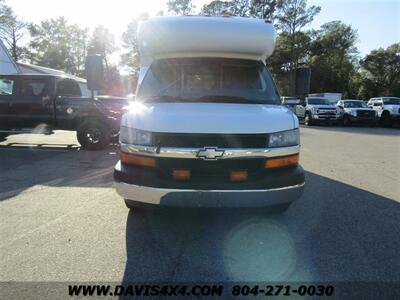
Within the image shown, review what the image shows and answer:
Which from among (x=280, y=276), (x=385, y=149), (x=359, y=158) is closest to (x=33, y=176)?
(x=280, y=276)

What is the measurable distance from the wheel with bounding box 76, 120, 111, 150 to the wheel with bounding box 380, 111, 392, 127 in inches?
776

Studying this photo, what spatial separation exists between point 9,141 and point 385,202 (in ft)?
37.8

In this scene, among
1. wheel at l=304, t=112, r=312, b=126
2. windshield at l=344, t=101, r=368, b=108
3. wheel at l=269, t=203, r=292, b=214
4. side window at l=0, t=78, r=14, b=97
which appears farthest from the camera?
windshield at l=344, t=101, r=368, b=108

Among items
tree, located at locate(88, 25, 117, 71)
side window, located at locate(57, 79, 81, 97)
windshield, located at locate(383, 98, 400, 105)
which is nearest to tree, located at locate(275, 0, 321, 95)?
windshield, located at locate(383, 98, 400, 105)

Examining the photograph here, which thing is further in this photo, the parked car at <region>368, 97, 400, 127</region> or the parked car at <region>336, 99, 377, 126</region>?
the parked car at <region>336, 99, 377, 126</region>

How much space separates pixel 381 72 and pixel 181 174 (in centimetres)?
6739

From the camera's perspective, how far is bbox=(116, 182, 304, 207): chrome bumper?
12.3 feet

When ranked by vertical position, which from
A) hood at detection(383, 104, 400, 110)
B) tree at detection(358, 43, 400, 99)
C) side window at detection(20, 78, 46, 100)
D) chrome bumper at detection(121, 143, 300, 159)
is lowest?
chrome bumper at detection(121, 143, 300, 159)

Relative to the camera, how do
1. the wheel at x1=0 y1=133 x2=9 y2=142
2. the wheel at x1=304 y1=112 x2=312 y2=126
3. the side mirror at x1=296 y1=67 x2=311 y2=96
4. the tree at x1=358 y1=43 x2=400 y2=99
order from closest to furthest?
the side mirror at x1=296 y1=67 x2=311 y2=96, the wheel at x1=0 y1=133 x2=9 y2=142, the wheel at x1=304 y1=112 x2=312 y2=126, the tree at x1=358 y1=43 x2=400 y2=99

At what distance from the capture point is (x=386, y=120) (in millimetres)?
23844

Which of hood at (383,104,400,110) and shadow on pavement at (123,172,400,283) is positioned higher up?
hood at (383,104,400,110)

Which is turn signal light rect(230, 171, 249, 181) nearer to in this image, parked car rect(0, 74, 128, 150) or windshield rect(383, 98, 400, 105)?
parked car rect(0, 74, 128, 150)

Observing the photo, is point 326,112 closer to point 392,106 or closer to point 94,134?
point 392,106

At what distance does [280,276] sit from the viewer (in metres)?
3.40
